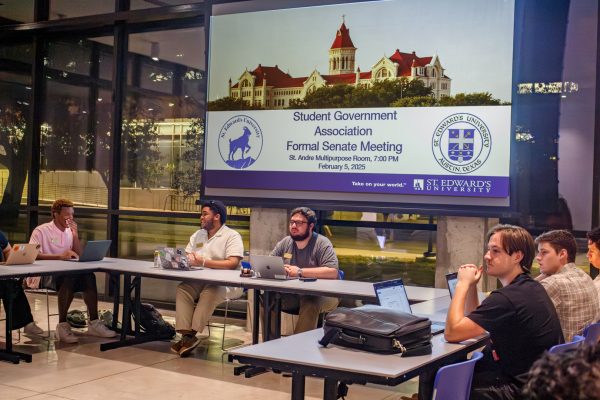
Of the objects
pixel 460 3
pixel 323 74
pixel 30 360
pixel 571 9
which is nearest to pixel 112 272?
pixel 30 360

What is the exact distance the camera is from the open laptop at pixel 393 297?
4023 millimetres

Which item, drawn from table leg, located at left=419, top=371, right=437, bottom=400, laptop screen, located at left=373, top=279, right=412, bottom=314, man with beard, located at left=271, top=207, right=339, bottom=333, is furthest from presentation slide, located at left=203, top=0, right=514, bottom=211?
table leg, located at left=419, top=371, right=437, bottom=400

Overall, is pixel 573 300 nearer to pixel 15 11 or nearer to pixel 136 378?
pixel 136 378

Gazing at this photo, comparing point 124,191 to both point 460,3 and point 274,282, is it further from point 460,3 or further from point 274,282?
point 460,3

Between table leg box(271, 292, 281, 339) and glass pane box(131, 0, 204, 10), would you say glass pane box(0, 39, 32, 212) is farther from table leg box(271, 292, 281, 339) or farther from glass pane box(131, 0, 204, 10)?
table leg box(271, 292, 281, 339)

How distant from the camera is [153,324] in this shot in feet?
23.6

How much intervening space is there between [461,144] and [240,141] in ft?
7.76

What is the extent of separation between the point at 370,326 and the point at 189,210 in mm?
5771

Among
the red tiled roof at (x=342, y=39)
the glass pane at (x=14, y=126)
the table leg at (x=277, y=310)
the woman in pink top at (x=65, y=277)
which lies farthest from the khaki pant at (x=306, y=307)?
the glass pane at (x=14, y=126)

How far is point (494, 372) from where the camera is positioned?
3.48 meters

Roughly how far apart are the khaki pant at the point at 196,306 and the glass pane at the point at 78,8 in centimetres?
447

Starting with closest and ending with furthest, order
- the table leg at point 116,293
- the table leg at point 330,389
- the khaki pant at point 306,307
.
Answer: the table leg at point 330,389
the khaki pant at point 306,307
the table leg at point 116,293

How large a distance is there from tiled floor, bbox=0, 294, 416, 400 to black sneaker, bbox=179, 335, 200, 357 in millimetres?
68

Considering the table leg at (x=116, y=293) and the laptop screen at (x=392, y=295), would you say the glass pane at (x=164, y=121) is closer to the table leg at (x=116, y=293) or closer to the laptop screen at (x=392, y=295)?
the table leg at (x=116, y=293)
